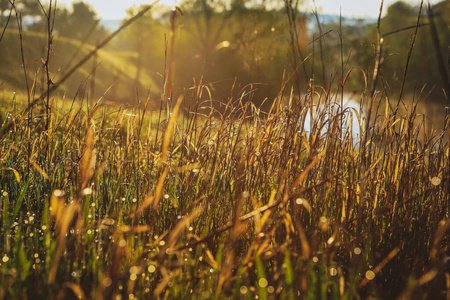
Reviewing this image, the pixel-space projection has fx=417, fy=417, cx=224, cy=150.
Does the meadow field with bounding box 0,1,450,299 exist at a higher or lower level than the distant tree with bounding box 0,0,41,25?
lower

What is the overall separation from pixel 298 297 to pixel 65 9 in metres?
66.6

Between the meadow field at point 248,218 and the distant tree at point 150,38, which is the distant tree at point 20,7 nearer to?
the meadow field at point 248,218

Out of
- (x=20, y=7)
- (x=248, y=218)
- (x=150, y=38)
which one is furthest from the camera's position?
(x=150, y=38)

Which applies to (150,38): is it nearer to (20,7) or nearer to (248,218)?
(20,7)

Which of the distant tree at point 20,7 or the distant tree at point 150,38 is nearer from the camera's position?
the distant tree at point 20,7

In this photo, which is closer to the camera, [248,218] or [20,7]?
[248,218]

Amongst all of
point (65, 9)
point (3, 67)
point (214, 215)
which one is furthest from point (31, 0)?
point (214, 215)

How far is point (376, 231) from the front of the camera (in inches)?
66.3

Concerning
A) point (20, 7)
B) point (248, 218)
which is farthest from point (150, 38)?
point (248, 218)

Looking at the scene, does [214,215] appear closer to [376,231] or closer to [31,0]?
[376,231]

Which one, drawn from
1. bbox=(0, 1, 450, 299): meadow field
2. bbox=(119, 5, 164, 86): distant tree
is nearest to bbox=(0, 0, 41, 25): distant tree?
bbox=(0, 1, 450, 299): meadow field

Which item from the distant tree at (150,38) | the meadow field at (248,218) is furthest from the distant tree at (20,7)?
the distant tree at (150,38)

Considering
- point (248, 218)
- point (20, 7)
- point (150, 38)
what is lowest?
point (248, 218)

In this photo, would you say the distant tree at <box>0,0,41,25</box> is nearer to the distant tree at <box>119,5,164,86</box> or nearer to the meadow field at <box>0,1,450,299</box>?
the meadow field at <box>0,1,450,299</box>
